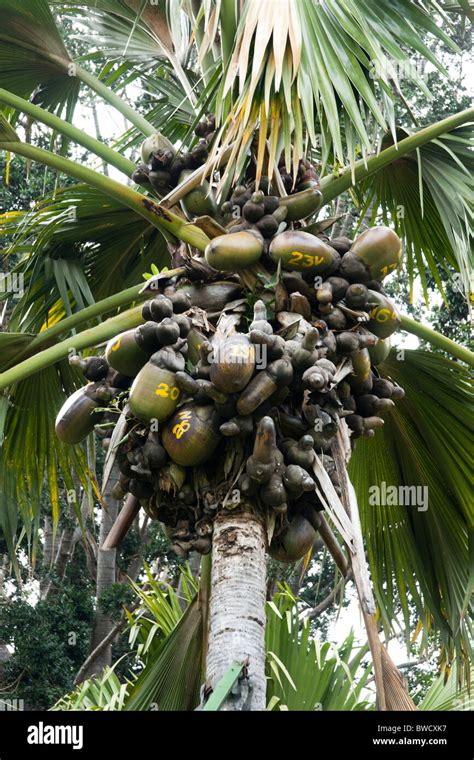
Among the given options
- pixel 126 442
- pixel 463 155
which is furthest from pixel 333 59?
pixel 126 442

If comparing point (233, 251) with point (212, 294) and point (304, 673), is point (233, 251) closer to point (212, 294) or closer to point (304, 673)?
point (212, 294)

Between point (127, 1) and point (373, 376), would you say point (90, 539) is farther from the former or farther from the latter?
point (373, 376)

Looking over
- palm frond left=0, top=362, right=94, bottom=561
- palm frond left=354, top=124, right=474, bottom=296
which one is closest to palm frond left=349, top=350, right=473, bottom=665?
palm frond left=354, top=124, right=474, bottom=296

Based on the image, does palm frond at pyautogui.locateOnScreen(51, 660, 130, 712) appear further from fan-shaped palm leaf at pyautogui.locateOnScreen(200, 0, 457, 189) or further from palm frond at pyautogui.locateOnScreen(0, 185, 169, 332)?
fan-shaped palm leaf at pyautogui.locateOnScreen(200, 0, 457, 189)

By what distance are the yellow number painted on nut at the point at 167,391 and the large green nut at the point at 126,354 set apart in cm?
22

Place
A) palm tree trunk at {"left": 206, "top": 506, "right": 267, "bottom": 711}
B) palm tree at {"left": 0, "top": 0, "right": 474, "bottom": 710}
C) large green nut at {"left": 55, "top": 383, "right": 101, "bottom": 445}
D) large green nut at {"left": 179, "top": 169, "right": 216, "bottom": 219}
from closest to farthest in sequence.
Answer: palm tree trunk at {"left": 206, "top": 506, "right": 267, "bottom": 711}, palm tree at {"left": 0, "top": 0, "right": 474, "bottom": 710}, large green nut at {"left": 55, "top": 383, "right": 101, "bottom": 445}, large green nut at {"left": 179, "top": 169, "right": 216, "bottom": 219}

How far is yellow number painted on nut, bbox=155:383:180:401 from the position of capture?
310 cm

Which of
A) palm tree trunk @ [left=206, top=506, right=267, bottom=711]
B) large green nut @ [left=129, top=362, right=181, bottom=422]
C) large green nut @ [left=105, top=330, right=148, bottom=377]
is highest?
large green nut @ [left=105, top=330, right=148, bottom=377]

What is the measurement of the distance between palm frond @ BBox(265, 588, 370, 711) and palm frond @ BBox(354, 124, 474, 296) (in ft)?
6.10

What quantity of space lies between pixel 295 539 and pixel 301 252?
1.00 metres

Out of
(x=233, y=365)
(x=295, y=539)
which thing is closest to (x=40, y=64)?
(x=233, y=365)

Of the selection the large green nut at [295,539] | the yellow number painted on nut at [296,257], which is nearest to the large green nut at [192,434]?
the large green nut at [295,539]

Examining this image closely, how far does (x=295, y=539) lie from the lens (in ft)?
10.7

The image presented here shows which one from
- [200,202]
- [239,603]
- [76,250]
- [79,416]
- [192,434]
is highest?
[76,250]
